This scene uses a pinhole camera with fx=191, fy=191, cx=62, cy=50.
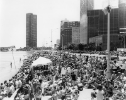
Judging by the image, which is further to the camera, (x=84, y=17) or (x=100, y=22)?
(x=84, y=17)

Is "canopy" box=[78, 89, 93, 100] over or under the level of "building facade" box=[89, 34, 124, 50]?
under

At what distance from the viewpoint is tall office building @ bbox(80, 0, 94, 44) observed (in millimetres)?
129375

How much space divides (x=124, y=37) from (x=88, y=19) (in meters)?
41.2

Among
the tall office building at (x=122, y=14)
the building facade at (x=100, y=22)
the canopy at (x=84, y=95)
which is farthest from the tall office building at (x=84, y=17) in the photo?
the canopy at (x=84, y=95)

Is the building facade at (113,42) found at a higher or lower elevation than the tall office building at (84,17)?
lower

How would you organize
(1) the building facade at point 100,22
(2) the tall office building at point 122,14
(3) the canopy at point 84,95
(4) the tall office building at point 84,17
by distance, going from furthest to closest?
(4) the tall office building at point 84,17 → (1) the building facade at point 100,22 → (2) the tall office building at point 122,14 → (3) the canopy at point 84,95

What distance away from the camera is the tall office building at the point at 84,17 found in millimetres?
129375

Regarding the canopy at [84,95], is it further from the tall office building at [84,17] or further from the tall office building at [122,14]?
the tall office building at [84,17]

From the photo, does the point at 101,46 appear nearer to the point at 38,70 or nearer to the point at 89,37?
the point at 89,37

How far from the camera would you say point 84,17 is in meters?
138

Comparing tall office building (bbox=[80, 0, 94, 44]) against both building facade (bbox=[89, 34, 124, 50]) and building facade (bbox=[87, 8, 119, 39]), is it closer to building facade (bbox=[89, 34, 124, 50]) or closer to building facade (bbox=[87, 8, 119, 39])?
building facade (bbox=[87, 8, 119, 39])

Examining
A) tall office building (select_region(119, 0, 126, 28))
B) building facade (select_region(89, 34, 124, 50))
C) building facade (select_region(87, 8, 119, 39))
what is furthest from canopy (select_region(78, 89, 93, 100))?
tall office building (select_region(119, 0, 126, 28))

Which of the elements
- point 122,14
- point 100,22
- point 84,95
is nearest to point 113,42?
point 100,22

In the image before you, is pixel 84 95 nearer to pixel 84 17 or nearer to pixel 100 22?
pixel 100 22
